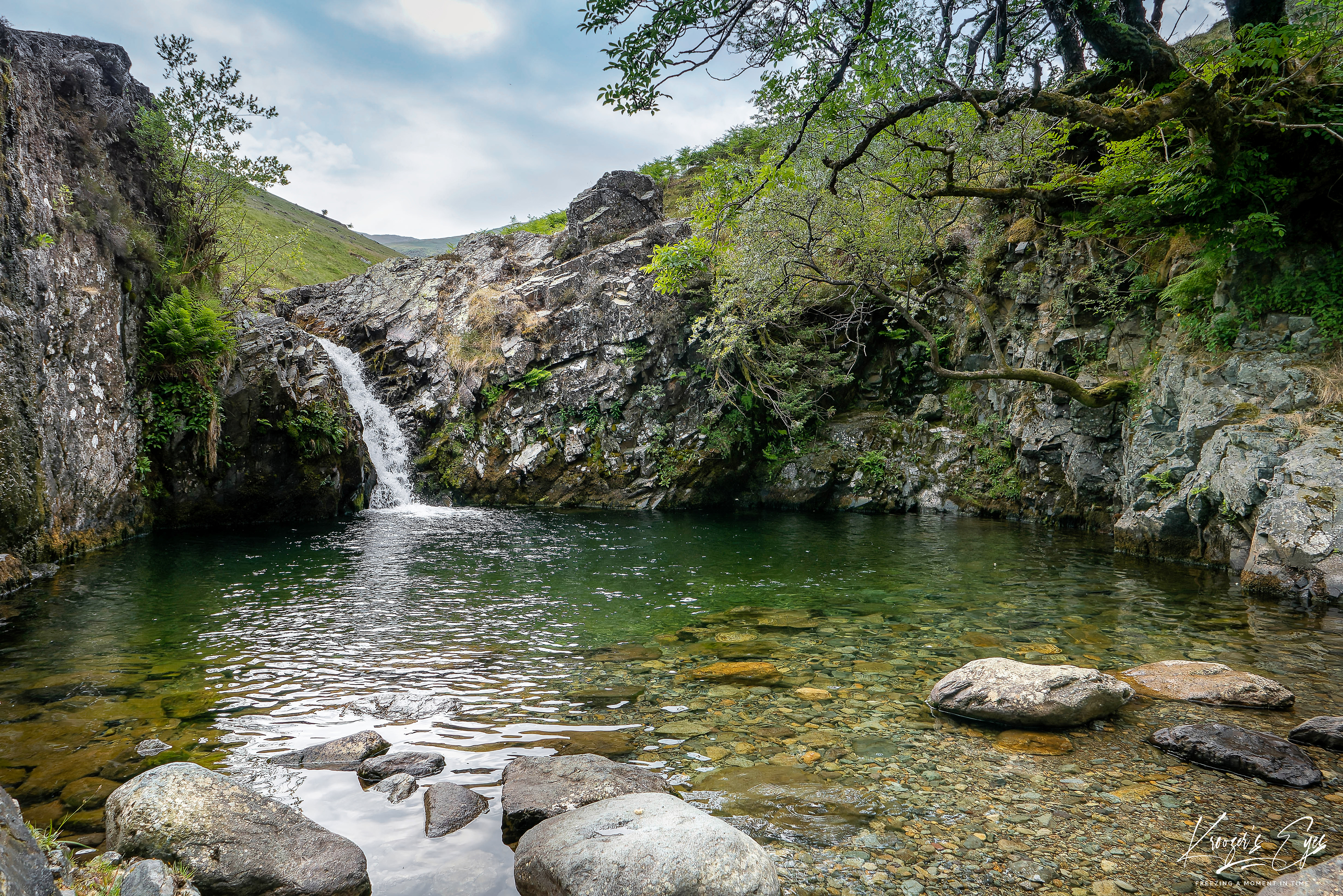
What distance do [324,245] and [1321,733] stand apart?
10259 cm

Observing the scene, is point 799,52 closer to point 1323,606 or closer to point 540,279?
point 1323,606

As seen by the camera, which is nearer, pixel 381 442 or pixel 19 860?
pixel 19 860

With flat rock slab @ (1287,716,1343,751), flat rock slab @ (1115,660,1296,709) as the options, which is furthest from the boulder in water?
flat rock slab @ (1287,716,1343,751)

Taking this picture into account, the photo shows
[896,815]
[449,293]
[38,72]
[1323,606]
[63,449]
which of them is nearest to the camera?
[896,815]

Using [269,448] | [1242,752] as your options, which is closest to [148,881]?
[1242,752]

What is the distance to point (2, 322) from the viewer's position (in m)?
10.0

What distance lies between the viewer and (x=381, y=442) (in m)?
25.8

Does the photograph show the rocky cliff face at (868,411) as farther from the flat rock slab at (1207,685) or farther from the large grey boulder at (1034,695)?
the large grey boulder at (1034,695)

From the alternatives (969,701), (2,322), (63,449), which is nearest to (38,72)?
(2,322)

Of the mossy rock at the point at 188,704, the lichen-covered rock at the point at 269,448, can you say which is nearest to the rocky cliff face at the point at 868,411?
the lichen-covered rock at the point at 269,448

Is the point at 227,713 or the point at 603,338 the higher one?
the point at 603,338

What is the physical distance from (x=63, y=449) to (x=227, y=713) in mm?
10188

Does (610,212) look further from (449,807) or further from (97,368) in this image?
(449,807)

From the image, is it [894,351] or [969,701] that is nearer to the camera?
[969,701]
